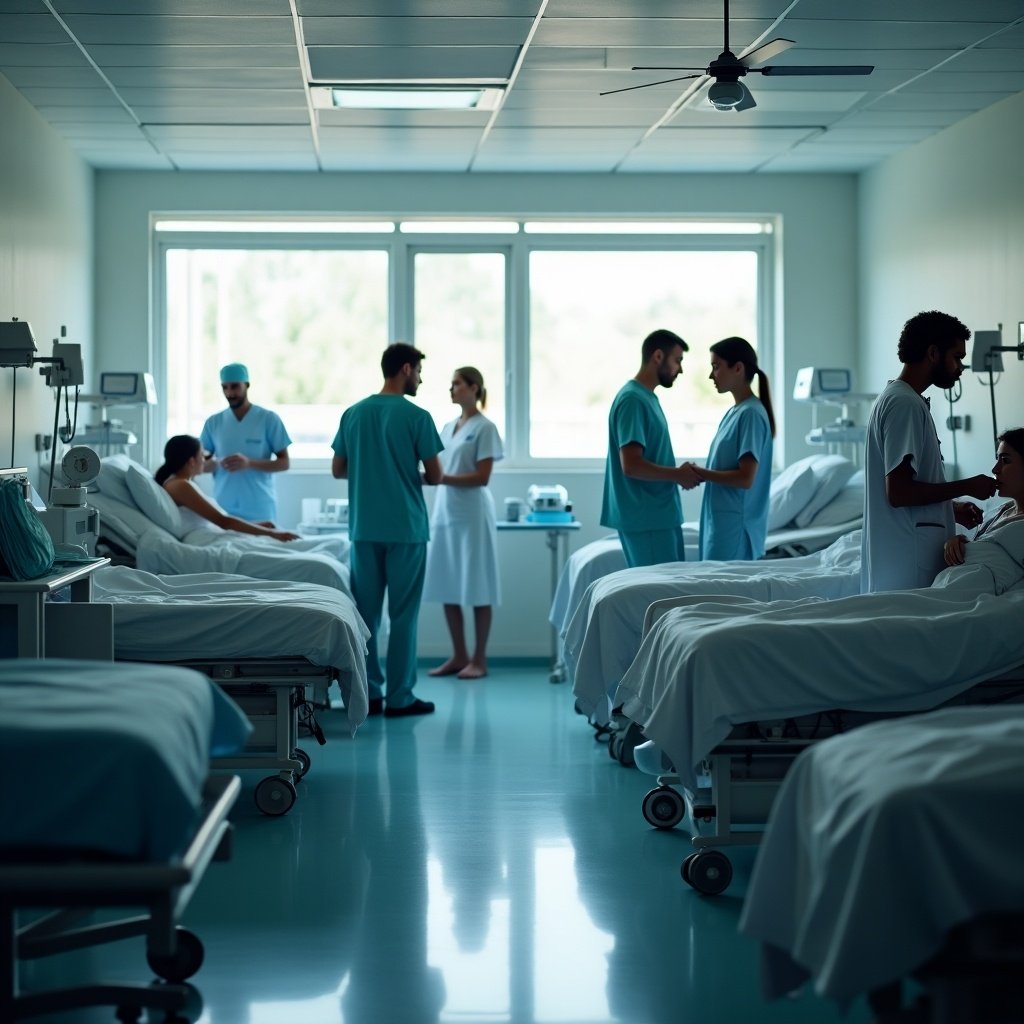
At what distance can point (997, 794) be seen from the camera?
1.92m

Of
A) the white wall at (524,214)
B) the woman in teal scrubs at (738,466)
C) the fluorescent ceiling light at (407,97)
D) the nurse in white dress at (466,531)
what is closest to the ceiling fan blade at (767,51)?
the woman in teal scrubs at (738,466)

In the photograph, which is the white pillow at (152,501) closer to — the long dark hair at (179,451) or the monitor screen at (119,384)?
the long dark hair at (179,451)

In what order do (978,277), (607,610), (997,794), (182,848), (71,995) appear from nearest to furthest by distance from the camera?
(997,794)
(182,848)
(71,995)
(607,610)
(978,277)

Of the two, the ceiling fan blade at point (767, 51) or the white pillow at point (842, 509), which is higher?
the ceiling fan blade at point (767, 51)

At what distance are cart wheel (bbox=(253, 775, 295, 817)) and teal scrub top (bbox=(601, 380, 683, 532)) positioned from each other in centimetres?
175

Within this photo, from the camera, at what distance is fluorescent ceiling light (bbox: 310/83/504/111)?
5.24 meters

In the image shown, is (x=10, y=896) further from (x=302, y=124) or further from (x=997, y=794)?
(x=302, y=124)

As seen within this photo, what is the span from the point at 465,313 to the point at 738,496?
2.91 m

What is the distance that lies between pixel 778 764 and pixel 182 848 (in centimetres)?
173

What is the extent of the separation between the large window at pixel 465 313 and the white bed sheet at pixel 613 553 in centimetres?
162

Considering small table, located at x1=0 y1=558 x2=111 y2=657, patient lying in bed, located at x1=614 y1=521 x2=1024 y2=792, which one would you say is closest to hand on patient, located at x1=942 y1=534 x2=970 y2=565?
patient lying in bed, located at x1=614 y1=521 x2=1024 y2=792

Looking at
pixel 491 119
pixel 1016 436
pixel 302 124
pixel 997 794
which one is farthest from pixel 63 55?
pixel 997 794

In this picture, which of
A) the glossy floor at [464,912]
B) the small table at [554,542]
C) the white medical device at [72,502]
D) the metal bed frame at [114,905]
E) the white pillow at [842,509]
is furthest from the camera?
the small table at [554,542]

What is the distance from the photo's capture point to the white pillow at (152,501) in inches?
210
